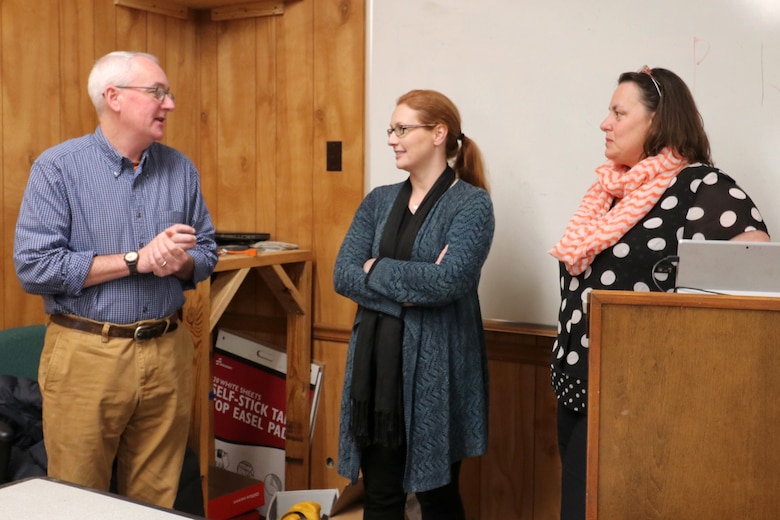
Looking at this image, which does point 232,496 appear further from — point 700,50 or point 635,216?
point 700,50

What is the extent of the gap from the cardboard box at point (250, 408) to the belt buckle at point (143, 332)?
1166 mm

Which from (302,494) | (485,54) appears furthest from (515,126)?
(302,494)

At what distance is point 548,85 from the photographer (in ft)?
8.52

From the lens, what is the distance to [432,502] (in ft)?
7.55

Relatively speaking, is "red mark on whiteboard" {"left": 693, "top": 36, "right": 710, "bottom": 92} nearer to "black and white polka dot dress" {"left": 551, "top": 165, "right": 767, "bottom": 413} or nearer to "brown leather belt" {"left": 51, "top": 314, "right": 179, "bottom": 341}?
"black and white polka dot dress" {"left": 551, "top": 165, "right": 767, "bottom": 413}

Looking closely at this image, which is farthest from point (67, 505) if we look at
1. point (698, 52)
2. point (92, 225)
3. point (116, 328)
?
point (698, 52)

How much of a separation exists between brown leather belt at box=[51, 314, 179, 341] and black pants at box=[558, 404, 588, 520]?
1000mm

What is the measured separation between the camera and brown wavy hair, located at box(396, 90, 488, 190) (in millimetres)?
2264

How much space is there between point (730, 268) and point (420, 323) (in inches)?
42.3

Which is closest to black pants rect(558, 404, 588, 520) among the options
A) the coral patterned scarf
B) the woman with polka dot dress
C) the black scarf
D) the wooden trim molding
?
the woman with polka dot dress

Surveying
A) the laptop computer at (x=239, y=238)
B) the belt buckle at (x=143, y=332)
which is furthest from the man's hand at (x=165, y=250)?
the laptop computer at (x=239, y=238)

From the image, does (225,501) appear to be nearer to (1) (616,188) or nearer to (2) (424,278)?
(2) (424,278)

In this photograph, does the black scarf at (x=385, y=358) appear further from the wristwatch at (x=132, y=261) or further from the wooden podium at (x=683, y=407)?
the wooden podium at (x=683, y=407)

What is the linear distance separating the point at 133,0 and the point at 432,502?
2022 mm
